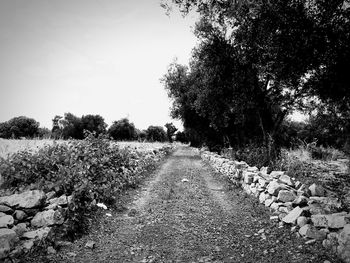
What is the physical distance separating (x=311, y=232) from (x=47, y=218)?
582cm

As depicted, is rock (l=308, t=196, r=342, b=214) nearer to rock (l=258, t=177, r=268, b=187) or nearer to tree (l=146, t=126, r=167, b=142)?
rock (l=258, t=177, r=268, b=187)

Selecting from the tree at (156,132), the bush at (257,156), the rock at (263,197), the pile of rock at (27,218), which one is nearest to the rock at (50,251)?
the pile of rock at (27,218)

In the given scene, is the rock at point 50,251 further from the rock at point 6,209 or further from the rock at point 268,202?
the rock at point 268,202

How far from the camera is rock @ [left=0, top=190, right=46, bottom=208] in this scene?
16.8 ft

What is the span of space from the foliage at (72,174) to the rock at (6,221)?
1165mm

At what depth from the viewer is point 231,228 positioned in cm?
571

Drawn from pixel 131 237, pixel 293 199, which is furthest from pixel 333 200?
pixel 131 237

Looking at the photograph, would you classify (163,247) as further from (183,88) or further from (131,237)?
(183,88)

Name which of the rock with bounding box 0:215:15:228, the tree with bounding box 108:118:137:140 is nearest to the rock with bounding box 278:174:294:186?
the rock with bounding box 0:215:15:228

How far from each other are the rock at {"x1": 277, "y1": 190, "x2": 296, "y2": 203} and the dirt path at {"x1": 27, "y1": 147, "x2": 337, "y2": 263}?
0.66m

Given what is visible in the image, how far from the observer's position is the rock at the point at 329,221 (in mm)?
4152

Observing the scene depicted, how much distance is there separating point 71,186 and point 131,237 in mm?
2352

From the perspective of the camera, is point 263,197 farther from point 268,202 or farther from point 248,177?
point 248,177

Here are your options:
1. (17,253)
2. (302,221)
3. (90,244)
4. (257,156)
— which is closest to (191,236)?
(90,244)
